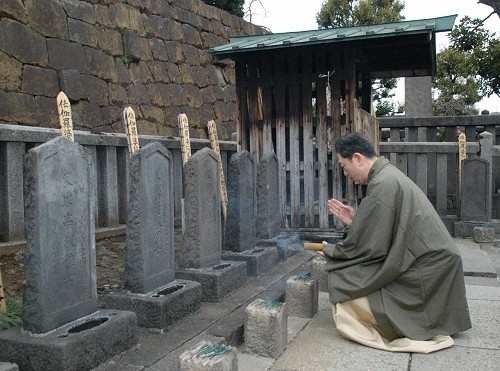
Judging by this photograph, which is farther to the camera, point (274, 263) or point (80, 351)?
point (274, 263)

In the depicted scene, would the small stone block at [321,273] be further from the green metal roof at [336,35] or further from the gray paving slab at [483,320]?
the green metal roof at [336,35]

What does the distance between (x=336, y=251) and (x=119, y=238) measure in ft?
16.6

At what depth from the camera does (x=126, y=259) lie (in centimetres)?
426

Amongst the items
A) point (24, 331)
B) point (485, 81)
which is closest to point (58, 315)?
point (24, 331)

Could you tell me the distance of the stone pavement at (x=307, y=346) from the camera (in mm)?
3383

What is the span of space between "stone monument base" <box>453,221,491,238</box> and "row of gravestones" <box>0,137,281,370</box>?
163 inches

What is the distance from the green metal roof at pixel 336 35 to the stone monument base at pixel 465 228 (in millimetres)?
3516

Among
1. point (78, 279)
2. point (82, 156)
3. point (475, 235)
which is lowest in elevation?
point (475, 235)

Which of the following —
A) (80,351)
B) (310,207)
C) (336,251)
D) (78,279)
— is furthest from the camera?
(310,207)

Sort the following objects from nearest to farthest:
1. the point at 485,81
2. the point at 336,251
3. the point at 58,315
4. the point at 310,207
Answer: the point at 58,315
the point at 336,251
the point at 310,207
the point at 485,81

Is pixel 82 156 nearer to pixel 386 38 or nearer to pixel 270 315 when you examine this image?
pixel 270 315

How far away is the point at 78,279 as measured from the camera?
11.7 ft

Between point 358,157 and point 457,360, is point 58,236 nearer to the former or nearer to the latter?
point 358,157


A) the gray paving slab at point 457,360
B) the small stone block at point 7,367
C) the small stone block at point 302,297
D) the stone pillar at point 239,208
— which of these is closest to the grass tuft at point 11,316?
the small stone block at point 7,367
